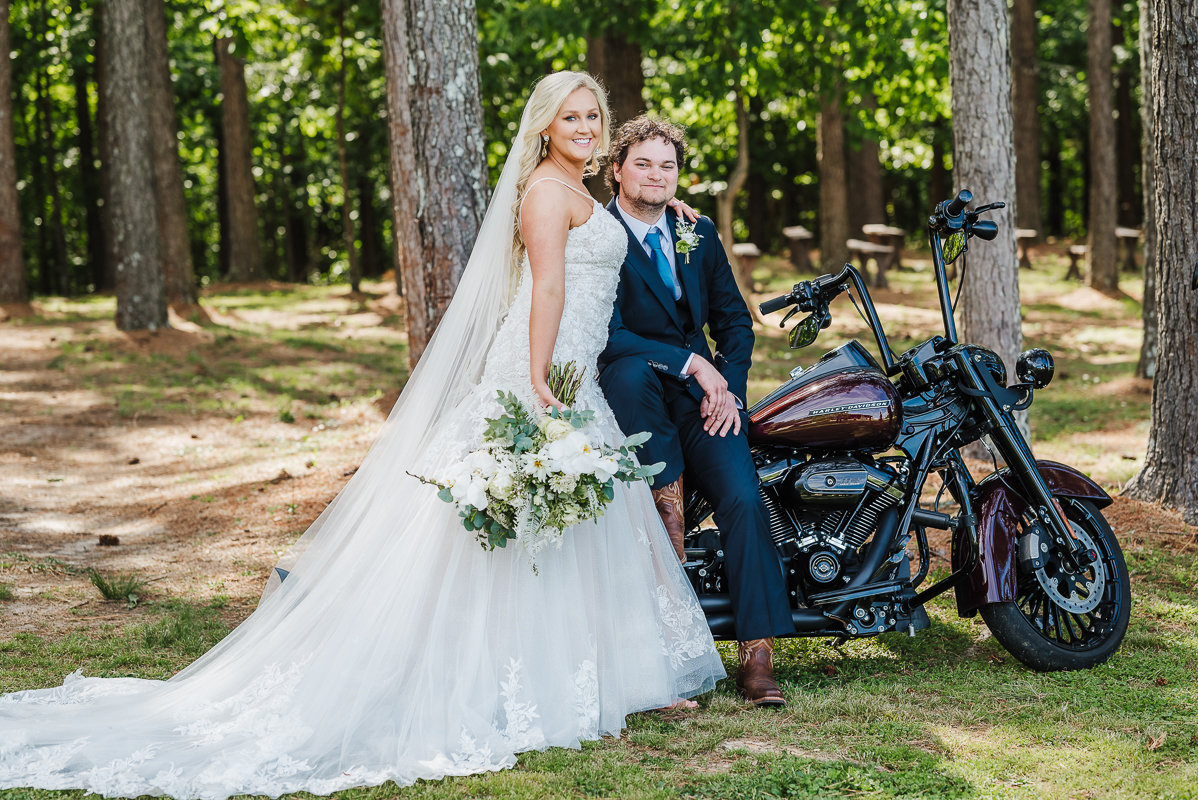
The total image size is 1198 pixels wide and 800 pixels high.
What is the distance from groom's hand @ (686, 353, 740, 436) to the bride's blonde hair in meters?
0.84

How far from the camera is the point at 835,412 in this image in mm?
4012

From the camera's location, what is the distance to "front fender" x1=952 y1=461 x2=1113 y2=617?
4102mm

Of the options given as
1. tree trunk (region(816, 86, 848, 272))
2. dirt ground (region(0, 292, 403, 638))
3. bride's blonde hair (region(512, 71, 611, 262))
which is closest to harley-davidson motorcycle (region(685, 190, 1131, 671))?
bride's blonde hair (region(512, 71, 611, 262))

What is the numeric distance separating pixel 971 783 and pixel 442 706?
1.69 meters

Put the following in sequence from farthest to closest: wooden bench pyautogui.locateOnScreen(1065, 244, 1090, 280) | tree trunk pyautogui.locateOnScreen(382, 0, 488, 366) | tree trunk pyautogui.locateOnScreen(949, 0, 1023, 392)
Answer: wooden bench pyautogui.locateOnScreen(1065, 244, 1090, 280)
tree trunk pyautogui.locateOnScreen(949, 0, 1023, 392)
tree trunk pyautogui.locateOnScreen(382, 0, 488, 366)

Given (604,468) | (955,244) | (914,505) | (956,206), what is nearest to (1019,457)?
(914,505)

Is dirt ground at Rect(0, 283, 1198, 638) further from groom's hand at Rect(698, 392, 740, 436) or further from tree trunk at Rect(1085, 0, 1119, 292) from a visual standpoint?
tree trunk at Rect(1085, 0, 1119, 292)

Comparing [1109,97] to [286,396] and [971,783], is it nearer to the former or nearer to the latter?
[286,396]

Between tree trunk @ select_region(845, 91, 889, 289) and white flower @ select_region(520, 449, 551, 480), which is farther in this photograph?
tree trunk @ select_region(845, 91, 889, 289)

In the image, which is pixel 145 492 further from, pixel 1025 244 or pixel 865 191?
pixel 1025 244

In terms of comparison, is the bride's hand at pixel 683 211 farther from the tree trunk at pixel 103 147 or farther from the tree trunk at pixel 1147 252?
the tree trunk at pixel 103 147

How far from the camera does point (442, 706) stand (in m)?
3.57

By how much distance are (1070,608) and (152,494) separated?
621 cm

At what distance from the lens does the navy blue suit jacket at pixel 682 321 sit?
410cm
